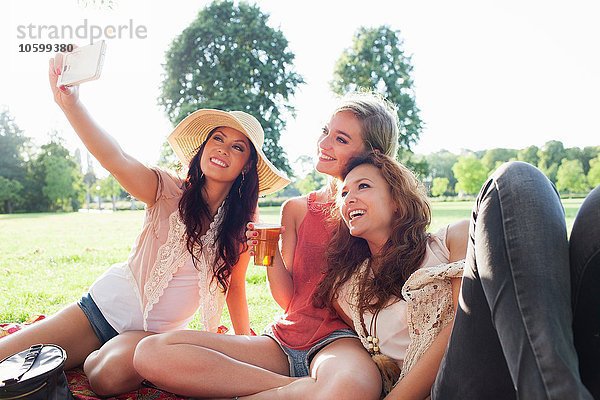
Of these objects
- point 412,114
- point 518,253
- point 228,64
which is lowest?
point 518,253

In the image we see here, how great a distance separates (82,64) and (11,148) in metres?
44.3

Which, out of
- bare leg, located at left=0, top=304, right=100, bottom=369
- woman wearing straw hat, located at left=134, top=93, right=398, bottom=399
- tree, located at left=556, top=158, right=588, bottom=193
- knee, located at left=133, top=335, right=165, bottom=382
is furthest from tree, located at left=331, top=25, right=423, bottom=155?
knee, located at left=133, top=335, right=165, bottom=382

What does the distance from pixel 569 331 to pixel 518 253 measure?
28 centimetres

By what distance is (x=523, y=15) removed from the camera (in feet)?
112

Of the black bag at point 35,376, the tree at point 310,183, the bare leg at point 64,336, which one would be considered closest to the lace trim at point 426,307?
the black bag at point 35,376

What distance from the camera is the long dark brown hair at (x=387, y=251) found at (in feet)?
9.15

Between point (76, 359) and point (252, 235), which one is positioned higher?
point (252, 235)

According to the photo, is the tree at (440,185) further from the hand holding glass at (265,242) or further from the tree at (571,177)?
the hand holding glass at (265,242)

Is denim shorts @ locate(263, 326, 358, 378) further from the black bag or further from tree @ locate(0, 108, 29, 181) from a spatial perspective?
tree @ locate(0, 108, 29, 181)

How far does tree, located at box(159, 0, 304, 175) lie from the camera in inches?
974

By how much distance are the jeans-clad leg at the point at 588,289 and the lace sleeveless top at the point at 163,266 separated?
2.32 meters

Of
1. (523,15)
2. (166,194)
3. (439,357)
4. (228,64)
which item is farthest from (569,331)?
(523,15)

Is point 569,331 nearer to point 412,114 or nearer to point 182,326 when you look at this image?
point 182,326

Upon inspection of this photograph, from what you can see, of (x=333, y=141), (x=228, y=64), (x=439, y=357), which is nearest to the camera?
(x=439, y=357)
